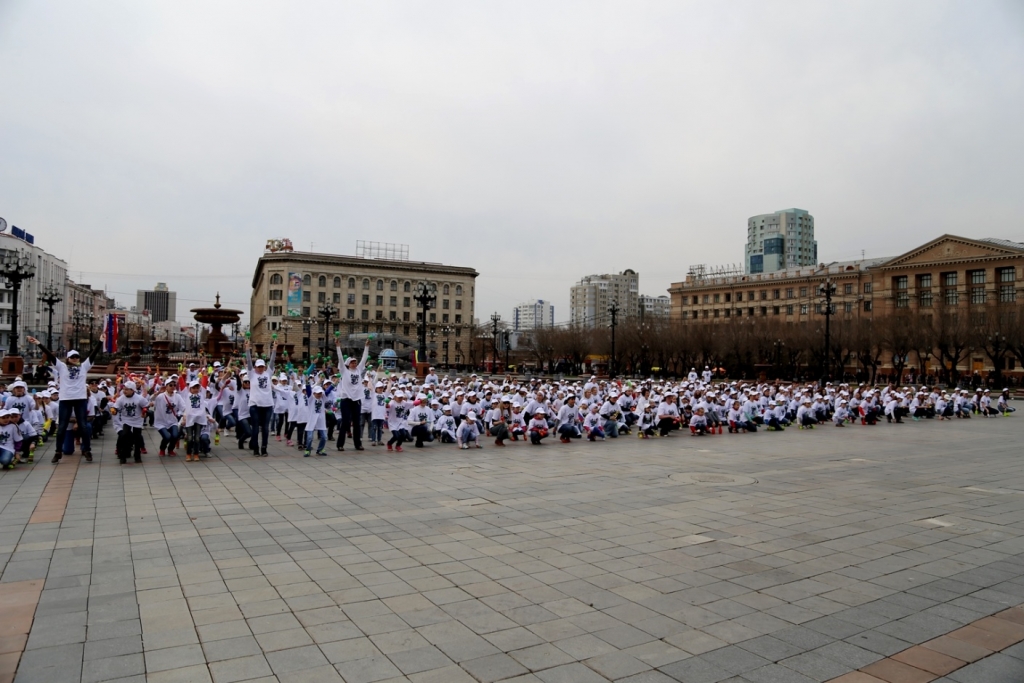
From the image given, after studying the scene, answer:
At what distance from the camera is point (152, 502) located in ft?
29.1

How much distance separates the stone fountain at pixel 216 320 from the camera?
120 feet

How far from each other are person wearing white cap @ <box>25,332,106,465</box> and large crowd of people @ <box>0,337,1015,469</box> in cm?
2

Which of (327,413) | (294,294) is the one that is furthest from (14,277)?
(294,294)

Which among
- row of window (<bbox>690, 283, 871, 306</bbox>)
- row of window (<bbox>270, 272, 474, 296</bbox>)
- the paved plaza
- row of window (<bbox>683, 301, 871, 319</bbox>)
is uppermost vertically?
row of window (<bbox>270, 272, 474, 296</bbox>)

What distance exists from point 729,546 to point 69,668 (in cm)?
574

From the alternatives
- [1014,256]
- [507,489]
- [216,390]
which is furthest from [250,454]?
[1014,256]

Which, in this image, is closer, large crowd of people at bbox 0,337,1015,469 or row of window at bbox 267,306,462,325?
large crowd of people at bbox 0,337,1015,469

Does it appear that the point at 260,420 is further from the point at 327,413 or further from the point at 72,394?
the point at 72,394

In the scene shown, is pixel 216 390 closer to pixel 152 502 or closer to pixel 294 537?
pixel 152 502

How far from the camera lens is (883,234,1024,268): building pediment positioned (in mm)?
70188

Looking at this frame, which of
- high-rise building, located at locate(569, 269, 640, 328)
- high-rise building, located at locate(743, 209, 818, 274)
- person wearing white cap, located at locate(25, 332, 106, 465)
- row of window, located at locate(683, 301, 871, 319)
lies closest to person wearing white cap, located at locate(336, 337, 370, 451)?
person wearing white cap, located at locate(25, 332, 106, 465)

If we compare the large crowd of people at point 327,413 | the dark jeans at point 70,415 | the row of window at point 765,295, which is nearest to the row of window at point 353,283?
the row of window at point 765,295

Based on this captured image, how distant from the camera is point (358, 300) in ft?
376

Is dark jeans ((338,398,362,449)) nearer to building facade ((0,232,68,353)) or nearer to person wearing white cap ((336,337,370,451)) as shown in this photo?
person wearing white cap ((336,337,370,451))
